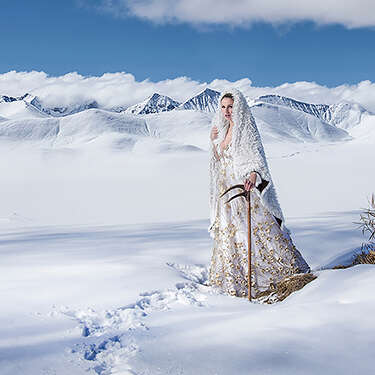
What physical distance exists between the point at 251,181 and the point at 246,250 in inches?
23.7

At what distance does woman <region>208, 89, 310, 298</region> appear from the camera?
145 inches

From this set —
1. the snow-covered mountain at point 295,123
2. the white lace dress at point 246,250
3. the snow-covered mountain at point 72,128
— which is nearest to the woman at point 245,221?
the white lace dress at point 246,250

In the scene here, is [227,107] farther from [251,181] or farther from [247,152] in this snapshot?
[251,181]

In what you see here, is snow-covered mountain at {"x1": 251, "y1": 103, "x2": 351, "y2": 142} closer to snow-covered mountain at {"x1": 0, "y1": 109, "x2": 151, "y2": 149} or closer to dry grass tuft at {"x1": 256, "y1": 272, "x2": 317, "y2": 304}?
snow-covered mountain at {"x1": 0, "y1": 109, "x2": 151, "y2": 149}

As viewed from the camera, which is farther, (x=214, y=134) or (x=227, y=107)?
(x=214, y=134)

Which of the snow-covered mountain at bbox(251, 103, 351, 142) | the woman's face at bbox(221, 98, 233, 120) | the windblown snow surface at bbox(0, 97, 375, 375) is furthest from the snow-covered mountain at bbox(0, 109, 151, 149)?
the woman's face at bbox(221, 98, 233, 120)

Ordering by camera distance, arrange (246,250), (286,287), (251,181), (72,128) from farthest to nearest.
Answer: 1. (72,128)
2. (246,250)
3. (251,181)
4. (286,287)

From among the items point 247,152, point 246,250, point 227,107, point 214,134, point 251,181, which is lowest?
point 246,250

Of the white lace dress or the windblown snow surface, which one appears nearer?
the windblown snow surface

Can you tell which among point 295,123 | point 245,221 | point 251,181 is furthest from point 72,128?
point 251,181

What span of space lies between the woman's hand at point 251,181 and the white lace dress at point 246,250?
14 centimetres

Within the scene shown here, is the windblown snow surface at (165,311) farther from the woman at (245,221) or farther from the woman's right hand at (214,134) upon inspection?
the woman's right hand at (214,134)

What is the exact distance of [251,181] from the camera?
3596mm

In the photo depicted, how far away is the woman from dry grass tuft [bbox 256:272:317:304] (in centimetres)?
22
